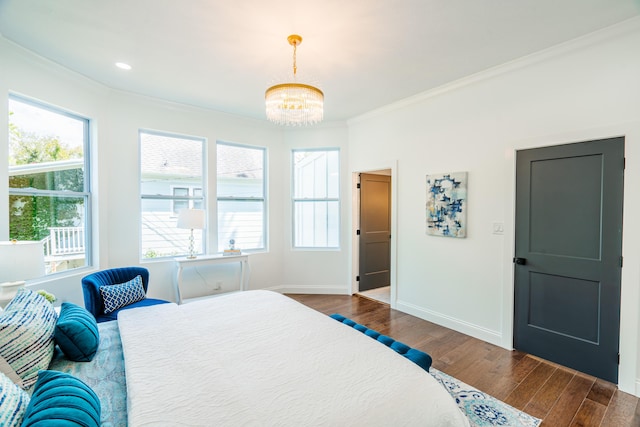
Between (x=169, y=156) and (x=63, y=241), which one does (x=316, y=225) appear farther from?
(x=63, y=241)

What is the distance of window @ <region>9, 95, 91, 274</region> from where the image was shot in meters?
2.63

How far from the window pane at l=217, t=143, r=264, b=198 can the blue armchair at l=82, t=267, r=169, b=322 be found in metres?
1.68

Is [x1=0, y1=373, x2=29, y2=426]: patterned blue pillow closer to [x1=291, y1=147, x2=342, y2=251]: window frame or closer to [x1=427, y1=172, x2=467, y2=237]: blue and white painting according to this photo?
[x1=427, y1=172, x2=467, y2=237]: blue and white painting

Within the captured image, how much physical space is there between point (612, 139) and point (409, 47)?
1797 millimetres

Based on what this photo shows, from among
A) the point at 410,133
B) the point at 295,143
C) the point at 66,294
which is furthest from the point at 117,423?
the point at 295,143

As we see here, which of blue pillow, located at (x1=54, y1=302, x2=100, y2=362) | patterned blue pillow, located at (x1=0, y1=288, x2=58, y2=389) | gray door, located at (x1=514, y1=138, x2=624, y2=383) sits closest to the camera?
patterned blue pillow, located at (x1=0, y1=288, x2=58, y2=389)

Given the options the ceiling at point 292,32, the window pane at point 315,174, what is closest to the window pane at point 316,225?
the window pane at point 315,174

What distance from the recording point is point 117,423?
1093 millimetres

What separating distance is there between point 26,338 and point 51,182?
7.50 ft

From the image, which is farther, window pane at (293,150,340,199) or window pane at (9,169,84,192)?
window pane at (293,150,340,199)

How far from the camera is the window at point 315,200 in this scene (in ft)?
16.0

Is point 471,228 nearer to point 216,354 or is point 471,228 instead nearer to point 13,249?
point 216,354

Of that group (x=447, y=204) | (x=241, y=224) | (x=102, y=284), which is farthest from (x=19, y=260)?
(x=447, y=204)

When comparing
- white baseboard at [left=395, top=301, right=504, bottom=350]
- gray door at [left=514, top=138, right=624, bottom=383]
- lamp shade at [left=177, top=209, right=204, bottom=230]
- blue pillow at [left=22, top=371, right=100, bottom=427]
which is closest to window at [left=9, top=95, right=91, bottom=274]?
lamp shade at [left=177, top=209, right=204, bottom=230]
